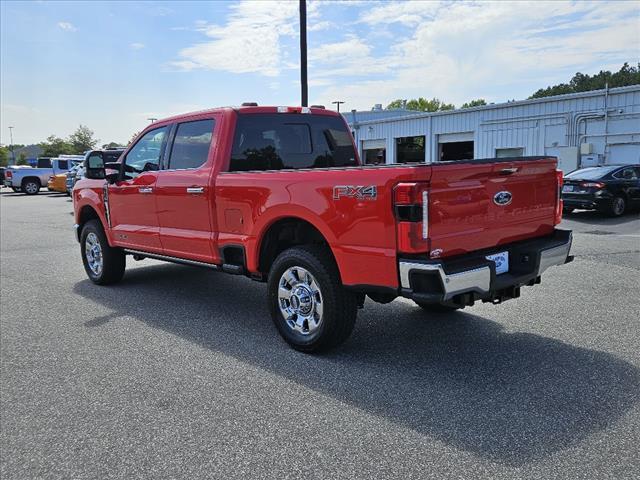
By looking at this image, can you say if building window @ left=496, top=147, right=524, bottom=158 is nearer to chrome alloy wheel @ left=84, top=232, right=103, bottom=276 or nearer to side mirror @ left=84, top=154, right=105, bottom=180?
chrome alloy wheel @ left=84, top=232, right=103, bottom=276

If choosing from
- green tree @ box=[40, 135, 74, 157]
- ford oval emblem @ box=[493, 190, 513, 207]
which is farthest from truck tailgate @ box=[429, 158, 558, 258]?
green tree @ box=[40, 135, 74, 157]

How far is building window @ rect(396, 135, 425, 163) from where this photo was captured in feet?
96.8

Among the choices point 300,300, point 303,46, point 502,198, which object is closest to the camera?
point 502,198

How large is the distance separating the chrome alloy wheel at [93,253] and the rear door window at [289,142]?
302 cm

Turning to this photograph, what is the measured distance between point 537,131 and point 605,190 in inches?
375

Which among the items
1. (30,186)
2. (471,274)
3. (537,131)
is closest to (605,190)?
(537,131)

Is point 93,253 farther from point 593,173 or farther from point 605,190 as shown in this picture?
point 593,173

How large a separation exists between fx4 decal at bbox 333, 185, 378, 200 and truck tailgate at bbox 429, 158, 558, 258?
1.32 ft

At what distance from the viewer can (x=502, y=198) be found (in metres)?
4.12

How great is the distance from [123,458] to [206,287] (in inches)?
165

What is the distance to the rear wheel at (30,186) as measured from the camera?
32.3m

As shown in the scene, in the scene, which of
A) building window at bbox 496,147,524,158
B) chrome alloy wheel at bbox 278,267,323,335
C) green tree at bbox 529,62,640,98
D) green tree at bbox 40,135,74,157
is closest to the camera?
chrome alloy wheel at bbox 278,267,323,335

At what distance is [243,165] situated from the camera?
5293mm

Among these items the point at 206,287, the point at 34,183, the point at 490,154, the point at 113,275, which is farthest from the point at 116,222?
the point at 34,183
